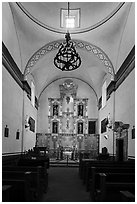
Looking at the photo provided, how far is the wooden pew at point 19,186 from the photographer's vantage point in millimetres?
5203

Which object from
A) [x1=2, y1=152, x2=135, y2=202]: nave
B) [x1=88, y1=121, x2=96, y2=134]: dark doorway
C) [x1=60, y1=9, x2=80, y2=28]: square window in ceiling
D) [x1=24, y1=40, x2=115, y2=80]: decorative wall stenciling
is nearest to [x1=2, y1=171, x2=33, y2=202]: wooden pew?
[x1=2, y1=152, x2=135, y2=202]: nave

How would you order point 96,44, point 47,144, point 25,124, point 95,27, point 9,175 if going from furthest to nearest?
1. point 47,144
2. point 25,124
3. point 96,44
4. point 95,27
5. point 9,175

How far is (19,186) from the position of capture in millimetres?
5445

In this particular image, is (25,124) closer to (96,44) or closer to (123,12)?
(96,44)

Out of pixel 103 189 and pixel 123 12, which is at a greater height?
pixel 123 12

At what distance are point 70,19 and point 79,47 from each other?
2069 mm

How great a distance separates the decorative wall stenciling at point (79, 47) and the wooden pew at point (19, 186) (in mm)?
9621

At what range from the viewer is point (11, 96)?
39.7 ft

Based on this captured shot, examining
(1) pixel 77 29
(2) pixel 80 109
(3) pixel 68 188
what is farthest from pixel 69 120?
(3) pixel 68 188

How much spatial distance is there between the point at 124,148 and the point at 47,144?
39.6 ft

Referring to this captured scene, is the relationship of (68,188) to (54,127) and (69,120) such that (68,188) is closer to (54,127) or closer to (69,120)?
(54,127)

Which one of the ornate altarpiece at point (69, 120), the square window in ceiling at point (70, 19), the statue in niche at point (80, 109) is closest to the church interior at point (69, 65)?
the square window in ceiling at point (70, 19)

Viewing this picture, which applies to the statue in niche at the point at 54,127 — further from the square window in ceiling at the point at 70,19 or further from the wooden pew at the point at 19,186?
the wooden pew at the point at 19,186

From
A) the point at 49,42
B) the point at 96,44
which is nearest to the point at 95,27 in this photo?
the point at 96,44
